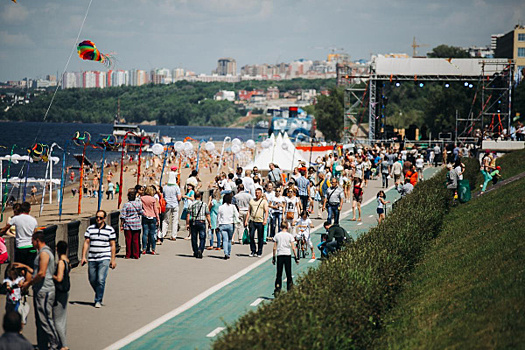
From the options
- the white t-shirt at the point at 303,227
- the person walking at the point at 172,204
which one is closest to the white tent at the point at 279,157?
the person walking at the point at 172,204

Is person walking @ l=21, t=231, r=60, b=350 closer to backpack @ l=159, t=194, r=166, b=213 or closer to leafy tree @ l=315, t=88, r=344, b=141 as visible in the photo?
backpack @ l=159, t=194, r=166, b=213

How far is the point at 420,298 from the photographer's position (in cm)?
1217

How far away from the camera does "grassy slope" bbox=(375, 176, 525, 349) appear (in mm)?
8922

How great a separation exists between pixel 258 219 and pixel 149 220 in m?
2.70

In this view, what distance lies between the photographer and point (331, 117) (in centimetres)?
12375

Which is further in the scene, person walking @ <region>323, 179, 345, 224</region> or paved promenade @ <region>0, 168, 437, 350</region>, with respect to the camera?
person walking @ <region>323, 179, 345, 224</region>

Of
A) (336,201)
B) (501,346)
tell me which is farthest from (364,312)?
(336,201)

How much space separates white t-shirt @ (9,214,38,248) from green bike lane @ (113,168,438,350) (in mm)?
3088

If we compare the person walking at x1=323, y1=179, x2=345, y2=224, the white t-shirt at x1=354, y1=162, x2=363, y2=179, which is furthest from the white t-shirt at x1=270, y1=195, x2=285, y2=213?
the white t-shirt at x1=354, y1=162, x2=363, y2=179

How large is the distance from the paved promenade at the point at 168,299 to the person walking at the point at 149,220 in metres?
0.43

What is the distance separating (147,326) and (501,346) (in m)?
5.56

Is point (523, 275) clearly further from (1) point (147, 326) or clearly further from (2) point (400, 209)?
(2) point (400, 209)

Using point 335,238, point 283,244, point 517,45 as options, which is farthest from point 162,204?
point 517,45

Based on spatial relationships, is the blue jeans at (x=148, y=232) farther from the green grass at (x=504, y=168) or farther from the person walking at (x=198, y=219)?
the green grass at (x=504, y=168)
